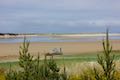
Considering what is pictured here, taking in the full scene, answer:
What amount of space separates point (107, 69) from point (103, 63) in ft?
0.46

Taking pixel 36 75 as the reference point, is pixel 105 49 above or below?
above

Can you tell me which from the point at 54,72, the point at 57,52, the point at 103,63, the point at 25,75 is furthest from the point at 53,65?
the point at 57,52

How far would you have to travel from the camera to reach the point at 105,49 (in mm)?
8453

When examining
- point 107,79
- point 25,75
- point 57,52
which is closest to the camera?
point 107,79

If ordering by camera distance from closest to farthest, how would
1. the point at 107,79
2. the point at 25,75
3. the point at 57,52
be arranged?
the point at 107,79
the point at 25,75
the point at 57,52

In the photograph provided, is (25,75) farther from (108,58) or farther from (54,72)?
(108,58)

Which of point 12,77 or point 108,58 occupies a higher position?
point 108,58

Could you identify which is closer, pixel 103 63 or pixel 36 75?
pixel 103 63

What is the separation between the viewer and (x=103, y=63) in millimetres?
8445

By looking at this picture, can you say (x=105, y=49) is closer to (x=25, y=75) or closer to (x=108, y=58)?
(x=108, y=58)

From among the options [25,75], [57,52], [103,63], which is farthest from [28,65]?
[57,52]

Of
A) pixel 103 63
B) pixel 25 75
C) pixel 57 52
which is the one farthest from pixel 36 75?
pixel 57 52

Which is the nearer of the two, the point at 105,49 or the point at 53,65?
the point at 105,49

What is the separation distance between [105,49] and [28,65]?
8.68ft
